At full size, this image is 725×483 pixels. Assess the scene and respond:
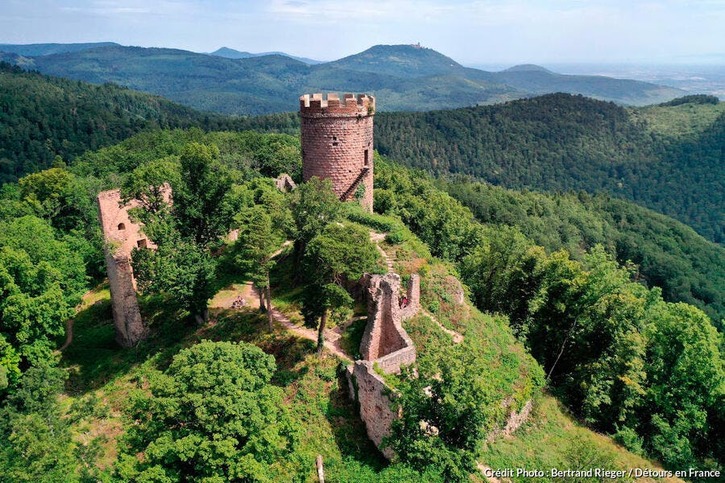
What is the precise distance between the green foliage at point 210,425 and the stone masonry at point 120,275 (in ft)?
40.8

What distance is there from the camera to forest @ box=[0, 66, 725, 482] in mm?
15672

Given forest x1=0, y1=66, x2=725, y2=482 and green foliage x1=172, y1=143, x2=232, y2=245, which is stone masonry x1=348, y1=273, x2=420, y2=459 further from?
green foliage x1=172, y1=143, x2=232, y2=245

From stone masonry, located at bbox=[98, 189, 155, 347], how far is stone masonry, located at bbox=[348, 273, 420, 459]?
44.2 feet

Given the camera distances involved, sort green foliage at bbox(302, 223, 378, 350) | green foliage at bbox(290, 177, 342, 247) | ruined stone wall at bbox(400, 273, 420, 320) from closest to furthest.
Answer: green foliage at bbox(302, 223, 378, 350) → ruined stone wall at bbox(400, 273, 420, 320) → green foliage at bbox(290, 177, 342, 247)

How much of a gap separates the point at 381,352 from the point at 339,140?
1472 cm

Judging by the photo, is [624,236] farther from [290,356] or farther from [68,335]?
[68,335]

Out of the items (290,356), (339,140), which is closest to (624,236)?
(339,140)

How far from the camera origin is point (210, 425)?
577 inches

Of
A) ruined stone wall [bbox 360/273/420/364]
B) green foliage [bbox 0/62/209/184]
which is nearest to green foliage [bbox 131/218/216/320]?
ruined stone wall [bbox 360/273/420/364]

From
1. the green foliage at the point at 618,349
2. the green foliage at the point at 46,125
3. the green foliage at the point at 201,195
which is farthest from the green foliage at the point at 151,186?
the green foliage at the point at 46,125

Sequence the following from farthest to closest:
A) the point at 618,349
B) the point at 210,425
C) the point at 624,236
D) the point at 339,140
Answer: the point at 624,236
the point at 339,140
the point at 618,349
the point at 210,425

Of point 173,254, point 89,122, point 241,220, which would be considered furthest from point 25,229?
point 89,122

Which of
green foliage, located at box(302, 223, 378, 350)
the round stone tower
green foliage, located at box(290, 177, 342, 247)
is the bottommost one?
green foliage, located at box(302, 223, 378, 350)

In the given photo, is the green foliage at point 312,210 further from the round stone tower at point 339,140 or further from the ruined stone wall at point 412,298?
the round stone tower at point 339,140
